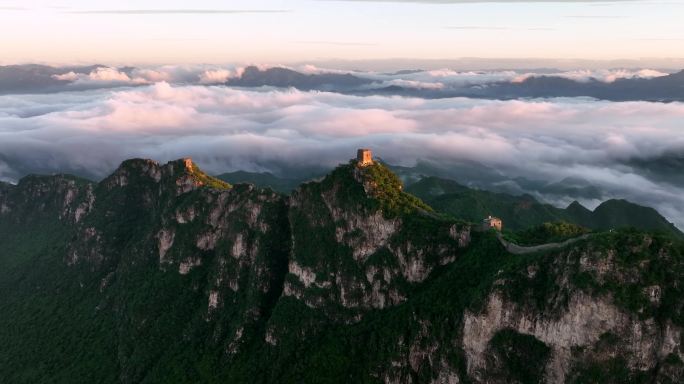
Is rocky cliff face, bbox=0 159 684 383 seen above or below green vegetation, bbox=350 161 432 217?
below

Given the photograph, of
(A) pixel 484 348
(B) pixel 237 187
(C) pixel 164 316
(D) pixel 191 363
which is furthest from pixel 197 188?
(A) pixel 484 348

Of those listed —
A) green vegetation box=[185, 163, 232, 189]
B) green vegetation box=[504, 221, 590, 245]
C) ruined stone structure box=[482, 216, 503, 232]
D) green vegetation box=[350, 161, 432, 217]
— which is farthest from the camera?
green vegetation box=[185, 163, 232, 189]

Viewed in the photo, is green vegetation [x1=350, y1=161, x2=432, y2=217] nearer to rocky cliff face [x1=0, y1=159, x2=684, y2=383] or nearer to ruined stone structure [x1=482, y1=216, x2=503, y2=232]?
rocky cliff face [x1=0, y1=159, x2=684, y2=383]

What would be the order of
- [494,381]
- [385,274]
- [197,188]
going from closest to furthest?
[494,381] < [385,274] < [197,188]

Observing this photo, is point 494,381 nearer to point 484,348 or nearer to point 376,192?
point 484,348

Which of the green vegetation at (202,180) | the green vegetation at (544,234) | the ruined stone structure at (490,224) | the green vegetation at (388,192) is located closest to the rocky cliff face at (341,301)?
the green vegetation at (388,192)

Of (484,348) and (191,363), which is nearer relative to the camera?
(484,348)

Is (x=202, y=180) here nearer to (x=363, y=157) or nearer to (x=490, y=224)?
(x=363, y=157)

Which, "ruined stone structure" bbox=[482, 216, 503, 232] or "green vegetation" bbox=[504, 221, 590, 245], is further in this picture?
"green vegetation" bbox=[504, 221, 590, 245]

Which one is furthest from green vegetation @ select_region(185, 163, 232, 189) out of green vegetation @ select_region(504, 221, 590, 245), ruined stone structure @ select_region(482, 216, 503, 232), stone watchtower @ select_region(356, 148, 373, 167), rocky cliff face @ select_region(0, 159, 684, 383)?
green vegetation @ select_region(504, 221, 590, 245)

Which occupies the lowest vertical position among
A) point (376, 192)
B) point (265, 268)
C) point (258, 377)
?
point (258, 377)
